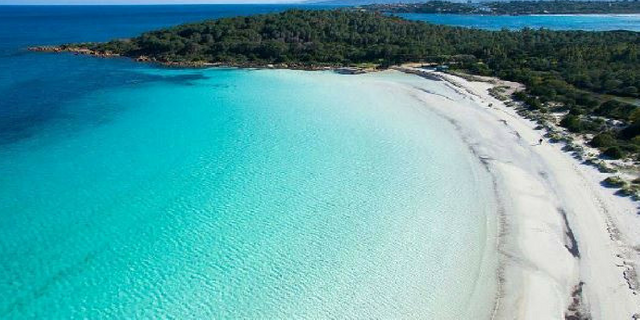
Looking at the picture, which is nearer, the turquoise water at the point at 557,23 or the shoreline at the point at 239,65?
the shoreline at the point at 239,65

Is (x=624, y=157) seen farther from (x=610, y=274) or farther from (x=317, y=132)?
(x=317, y=132)

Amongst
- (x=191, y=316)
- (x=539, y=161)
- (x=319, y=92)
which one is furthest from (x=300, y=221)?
(x=319, y=92)

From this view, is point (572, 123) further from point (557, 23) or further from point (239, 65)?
point (557, 23)

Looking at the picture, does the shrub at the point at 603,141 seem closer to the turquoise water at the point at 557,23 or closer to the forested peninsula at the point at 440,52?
the forested peninsula at the point at 440,52

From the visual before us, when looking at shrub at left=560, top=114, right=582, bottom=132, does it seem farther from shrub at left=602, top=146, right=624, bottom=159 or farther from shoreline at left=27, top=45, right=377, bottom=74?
shoreline at left=27, top=45, right=377, bottom=74

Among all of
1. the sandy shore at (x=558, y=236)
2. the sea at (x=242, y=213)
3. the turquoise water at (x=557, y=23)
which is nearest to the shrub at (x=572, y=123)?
the sandy shore at (x=558, y=236)

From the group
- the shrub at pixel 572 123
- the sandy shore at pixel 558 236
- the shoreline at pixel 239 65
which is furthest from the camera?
the shoreline at pixel 239 65

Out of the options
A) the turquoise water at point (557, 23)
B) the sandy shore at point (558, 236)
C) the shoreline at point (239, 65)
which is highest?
the turquoise water at point (557, 23)
